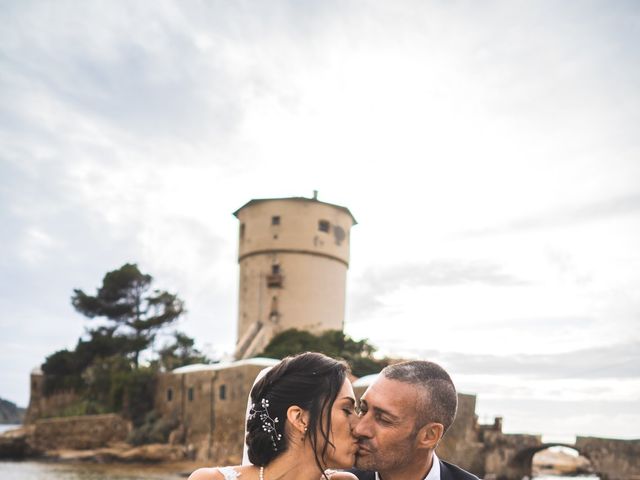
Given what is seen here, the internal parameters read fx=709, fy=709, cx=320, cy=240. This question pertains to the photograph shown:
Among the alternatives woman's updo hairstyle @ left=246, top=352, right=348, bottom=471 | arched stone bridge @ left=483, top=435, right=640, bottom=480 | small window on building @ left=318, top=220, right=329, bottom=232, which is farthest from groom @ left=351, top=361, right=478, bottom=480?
small window on building @ left=318, top=220, right=329, bottom=232

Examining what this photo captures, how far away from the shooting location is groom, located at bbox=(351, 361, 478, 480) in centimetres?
381

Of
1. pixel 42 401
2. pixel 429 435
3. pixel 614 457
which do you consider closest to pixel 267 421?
pixel 429 435

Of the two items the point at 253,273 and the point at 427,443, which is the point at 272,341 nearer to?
the point at 253,273

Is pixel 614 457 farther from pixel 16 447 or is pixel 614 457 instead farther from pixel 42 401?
pixel 42 401

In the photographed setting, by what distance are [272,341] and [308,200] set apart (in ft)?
29.1

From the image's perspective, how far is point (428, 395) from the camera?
388cm

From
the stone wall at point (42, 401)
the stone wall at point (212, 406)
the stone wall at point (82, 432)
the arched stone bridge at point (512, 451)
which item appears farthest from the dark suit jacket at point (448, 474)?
the stone wall at point (42, 401)

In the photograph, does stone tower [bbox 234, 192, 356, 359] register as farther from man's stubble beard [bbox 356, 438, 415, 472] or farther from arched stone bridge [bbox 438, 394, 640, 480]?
man's stubble beard [bbox 356, 438, 415, 472]

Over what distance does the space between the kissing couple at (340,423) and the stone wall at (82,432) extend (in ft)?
106

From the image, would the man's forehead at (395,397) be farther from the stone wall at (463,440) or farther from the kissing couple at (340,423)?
the stone wall at (463,440)

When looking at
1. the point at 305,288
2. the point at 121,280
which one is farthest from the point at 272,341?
the point at 121,280

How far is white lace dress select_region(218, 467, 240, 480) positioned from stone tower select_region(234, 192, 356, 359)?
1448 inches

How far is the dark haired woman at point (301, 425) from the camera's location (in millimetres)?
3521

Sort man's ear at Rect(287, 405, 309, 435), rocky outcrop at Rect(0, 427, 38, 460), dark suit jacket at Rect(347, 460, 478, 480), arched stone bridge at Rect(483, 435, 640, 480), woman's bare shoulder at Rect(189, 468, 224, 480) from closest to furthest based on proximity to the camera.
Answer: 1. woman's bare shoulder at Rect(189, 468, 224, 480)
2. man's ear at Rect(287, 405, 309, 435)
3. dark suit jacket at Rect(347, 460, 478, 480)
4. arched stone bridge at Rect(483, 435, 640, 480)
5. rocky outcrop at Rect(0, 427, 38, 460)
